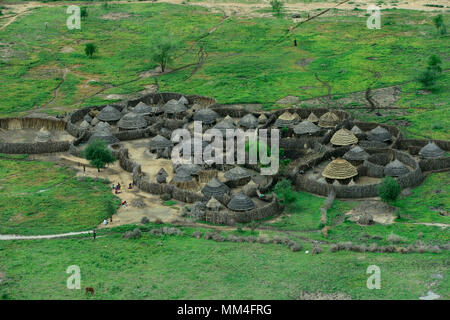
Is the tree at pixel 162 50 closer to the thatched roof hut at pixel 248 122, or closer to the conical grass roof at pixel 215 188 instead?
the thatched roof hut at pixel 248 122

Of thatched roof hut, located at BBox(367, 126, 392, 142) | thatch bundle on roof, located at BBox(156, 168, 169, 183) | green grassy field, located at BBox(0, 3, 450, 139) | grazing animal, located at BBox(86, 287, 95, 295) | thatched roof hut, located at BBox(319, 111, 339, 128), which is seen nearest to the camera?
grazing animal, located at BBox(86, 287, 95, 295)

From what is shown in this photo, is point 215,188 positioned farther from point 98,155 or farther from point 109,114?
point 109,114

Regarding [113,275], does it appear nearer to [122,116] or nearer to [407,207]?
[407,207]

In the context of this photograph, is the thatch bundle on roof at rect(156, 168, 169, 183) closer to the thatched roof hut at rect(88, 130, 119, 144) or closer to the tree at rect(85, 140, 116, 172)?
the tree at rect(85, 140, 116, 172)

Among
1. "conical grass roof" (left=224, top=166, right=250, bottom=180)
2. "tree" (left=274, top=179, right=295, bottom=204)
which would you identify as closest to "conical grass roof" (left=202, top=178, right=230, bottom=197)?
"conical grass roof" (left=224, top=166, right=250, bottom=180)

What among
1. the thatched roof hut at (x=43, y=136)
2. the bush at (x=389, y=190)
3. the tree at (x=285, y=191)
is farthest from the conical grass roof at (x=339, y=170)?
the thatched roof hut at (x=43, y=136)

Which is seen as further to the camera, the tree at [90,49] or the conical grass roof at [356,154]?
the tree at [90,49]

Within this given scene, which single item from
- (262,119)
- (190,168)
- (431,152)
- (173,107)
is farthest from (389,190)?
(173,107)
